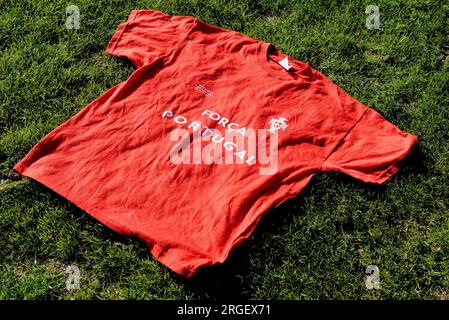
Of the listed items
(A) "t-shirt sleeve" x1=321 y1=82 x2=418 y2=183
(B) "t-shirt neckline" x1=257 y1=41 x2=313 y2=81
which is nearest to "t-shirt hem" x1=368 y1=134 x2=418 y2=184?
(A) "t-shirt sleeve" x1=321 y1=82 x2=418 y2=183

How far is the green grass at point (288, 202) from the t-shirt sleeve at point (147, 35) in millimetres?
146

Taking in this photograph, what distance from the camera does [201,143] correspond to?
321 cm

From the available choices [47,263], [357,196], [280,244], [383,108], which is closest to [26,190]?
[47,263]

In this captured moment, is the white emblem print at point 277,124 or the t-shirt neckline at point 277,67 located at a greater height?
the t-shirt neckline at point 277,67

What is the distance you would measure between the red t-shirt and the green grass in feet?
0.46

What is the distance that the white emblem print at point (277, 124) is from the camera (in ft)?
10.9

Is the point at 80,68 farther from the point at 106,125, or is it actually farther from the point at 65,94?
the point at 106,125

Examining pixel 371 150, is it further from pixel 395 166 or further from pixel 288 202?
pixel 288 202

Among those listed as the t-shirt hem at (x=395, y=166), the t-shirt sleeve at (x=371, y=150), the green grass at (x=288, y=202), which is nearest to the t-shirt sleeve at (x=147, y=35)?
the green grass at (x=288, y=202)

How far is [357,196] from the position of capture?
125 inches

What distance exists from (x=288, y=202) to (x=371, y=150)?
0.64 metres

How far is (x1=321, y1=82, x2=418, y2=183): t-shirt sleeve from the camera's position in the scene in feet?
10.4

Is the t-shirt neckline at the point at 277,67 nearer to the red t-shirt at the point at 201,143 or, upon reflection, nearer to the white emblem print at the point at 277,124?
the red t-shirt at the point at 201,143

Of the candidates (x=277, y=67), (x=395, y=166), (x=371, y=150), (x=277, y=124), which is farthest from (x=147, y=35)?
(x=395, y=166)
